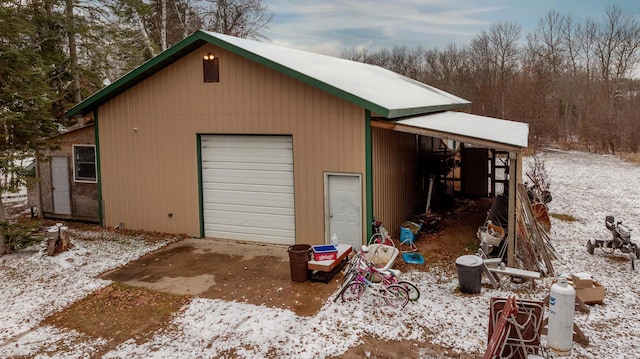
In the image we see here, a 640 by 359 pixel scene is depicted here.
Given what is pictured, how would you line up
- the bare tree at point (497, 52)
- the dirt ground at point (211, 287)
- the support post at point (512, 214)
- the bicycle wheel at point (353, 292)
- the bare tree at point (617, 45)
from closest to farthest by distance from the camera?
1. the dirt ground at point (211, 287)
2. the bicycle wheel at point (353, 292)
3. the support post at point (512, 214)
4. the bare tree at point (617, 45)
5. the bare tree at point (497, 52)

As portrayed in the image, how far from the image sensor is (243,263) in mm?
9414

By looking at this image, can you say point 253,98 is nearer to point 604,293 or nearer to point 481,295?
point 481,295

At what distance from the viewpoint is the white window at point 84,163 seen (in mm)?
12977

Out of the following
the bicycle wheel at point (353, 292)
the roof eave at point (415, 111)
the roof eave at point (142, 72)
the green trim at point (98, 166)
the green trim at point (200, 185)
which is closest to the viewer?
the bicycle wheel at point (353, 292)

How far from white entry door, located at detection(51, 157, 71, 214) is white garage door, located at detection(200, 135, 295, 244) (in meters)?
4.88

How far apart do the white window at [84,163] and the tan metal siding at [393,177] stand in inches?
322

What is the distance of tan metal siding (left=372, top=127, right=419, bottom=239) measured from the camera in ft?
32.4

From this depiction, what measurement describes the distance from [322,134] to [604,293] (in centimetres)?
581

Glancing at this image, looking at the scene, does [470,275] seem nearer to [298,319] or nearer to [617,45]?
[298,319]

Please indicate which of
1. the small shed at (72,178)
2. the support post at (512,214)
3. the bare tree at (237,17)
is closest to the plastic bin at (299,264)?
the support post at (512,214)

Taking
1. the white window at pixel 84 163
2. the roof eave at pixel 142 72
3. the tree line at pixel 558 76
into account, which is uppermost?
the tree line at pixel 558 76

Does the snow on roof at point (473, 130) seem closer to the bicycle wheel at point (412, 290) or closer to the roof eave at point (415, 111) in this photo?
the roof eave at point (415, 111)

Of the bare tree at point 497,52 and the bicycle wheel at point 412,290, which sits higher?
the bare tree at point 497,52

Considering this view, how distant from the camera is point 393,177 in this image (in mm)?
10953
